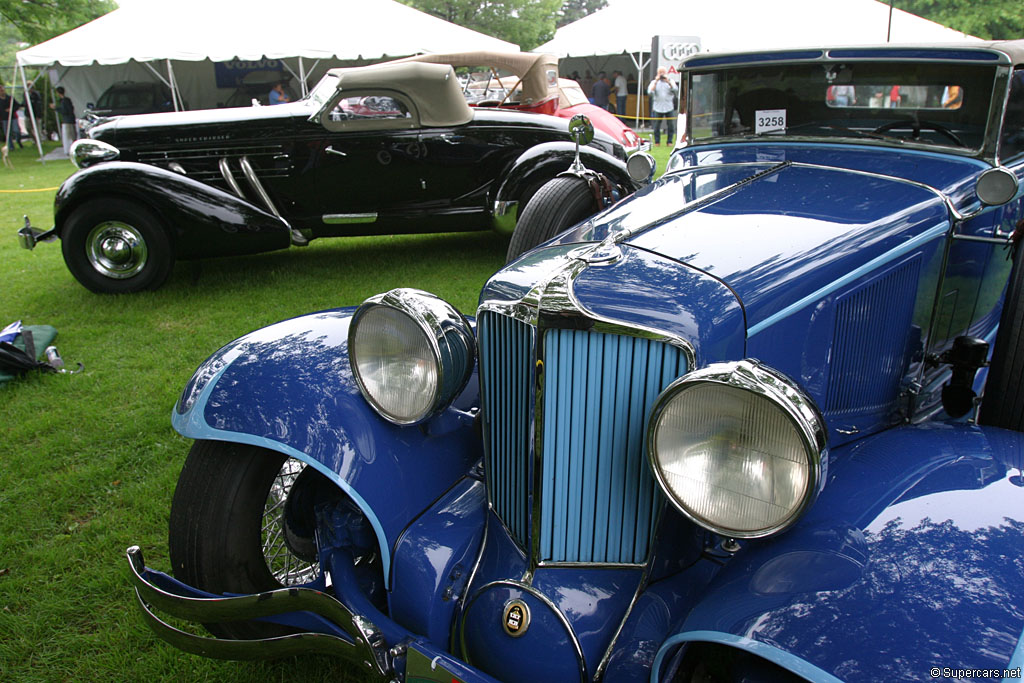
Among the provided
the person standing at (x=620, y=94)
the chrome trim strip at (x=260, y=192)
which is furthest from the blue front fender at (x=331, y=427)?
the person standing at (x=620, y=94)

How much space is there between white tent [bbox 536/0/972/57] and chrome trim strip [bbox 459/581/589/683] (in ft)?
47.3

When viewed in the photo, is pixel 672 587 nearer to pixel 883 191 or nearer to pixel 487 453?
pixel 487 453

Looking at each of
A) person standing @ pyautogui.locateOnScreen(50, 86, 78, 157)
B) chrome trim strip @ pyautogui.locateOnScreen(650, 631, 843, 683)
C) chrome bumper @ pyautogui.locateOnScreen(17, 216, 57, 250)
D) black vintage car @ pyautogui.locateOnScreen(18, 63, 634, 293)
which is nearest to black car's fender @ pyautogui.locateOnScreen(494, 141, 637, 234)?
black vintage car @ pyautogui.locateOnScreen(18, 63, 634, 293)

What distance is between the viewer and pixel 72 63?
14000 mm

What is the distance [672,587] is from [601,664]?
0.80ft

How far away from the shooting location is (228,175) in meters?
6.23

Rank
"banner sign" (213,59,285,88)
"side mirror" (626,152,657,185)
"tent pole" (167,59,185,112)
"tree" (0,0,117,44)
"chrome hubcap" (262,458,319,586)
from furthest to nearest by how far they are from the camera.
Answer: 1. "tree" (0,0,117,44)
2. "banner sign" (213,59,285,88)
3. "tent pole" (167,59,185,112)
4. "side mirror" (626,152,657,185)
5. "chrome hubcap" (262,458,319,586)

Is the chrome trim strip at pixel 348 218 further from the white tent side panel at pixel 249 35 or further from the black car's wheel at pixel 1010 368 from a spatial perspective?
the white tent side panel at pixel 249 35

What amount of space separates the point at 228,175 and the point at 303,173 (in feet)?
2.04

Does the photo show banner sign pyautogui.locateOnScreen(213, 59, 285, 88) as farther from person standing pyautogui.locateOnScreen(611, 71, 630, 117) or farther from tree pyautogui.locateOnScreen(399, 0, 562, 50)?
tree pyautogui.locateOnScreen(399, 0, 562, 50)

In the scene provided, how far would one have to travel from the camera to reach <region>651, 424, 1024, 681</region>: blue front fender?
4.03 ft

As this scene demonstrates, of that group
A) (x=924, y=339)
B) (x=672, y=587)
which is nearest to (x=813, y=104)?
(x=924, y=339)

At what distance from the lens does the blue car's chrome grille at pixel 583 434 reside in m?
1.63

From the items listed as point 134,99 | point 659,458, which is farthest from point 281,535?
point 134,99
